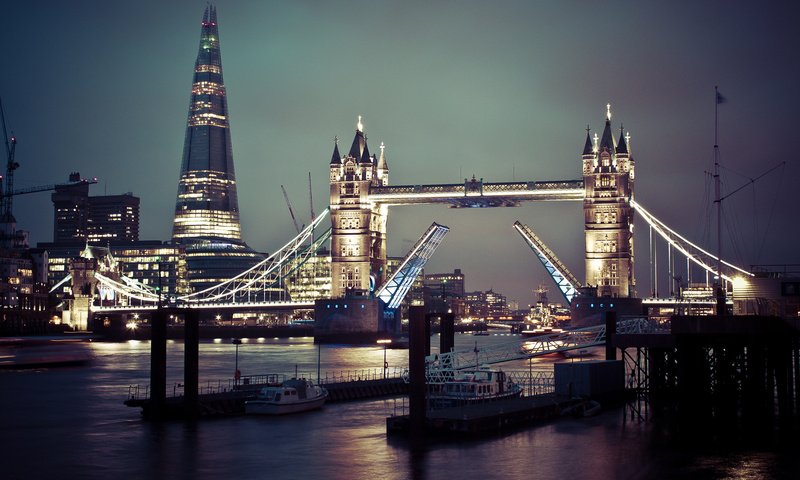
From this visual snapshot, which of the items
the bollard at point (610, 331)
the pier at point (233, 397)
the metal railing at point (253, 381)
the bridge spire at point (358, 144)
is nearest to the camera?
the pier at point (233, 397)

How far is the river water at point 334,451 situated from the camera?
45562 millimetres

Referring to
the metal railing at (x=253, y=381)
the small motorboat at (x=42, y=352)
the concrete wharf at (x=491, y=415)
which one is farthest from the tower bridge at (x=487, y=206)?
the concrete wharf at (x=491, y=415)

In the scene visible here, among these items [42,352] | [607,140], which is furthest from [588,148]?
[42,352]

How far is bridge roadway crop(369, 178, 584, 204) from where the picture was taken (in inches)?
5595

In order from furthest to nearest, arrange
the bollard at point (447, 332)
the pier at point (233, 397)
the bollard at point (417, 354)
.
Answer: the bollard at point (447, 332) < the pier at point (233, 397) < the bollard at point (417, 354)

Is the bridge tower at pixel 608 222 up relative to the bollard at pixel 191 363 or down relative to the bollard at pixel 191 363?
up

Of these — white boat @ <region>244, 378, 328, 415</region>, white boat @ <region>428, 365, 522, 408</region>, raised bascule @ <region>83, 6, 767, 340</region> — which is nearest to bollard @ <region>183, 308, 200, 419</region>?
white boat @ <region>244, 378, 328, 415</region>

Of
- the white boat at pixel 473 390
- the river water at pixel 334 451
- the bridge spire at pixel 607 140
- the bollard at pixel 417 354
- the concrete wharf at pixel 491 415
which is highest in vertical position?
the bridge spire at pixel 607 140

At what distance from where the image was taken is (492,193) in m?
143

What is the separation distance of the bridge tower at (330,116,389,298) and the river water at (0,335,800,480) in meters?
83.9

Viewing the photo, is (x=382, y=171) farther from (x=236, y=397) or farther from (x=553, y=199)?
(x=236, y=397)

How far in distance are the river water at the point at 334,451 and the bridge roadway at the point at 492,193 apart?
7644 centimetres

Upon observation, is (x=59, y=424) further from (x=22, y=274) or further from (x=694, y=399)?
(x=22, y=274)

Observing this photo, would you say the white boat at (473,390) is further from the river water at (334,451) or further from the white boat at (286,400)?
the white boat at (286,400)
